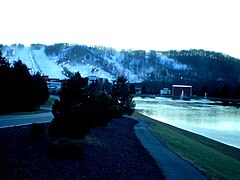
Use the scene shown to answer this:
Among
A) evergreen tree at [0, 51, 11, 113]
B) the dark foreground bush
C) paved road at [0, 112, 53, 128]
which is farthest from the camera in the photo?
evergreen tree at [0, 51, 11, 113]

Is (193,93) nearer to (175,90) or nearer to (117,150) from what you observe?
(175,90)

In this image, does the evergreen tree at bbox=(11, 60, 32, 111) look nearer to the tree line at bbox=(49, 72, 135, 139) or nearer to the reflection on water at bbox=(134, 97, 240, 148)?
the tree line at bbox=(49, 72, 135, 139)

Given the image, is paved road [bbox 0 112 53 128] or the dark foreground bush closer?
the dark foreground bush

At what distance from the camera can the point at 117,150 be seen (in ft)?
50.5

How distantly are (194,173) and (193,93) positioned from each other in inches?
6813

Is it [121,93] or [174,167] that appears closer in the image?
[174,167]

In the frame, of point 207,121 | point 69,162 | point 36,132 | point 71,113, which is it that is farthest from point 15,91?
point 207,121

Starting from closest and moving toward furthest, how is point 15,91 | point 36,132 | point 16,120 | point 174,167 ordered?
point 36,132
point 174,167
point 16,120
point 15,91

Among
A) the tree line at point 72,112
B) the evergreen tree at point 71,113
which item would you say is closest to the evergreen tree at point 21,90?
the tree line at point 72,112

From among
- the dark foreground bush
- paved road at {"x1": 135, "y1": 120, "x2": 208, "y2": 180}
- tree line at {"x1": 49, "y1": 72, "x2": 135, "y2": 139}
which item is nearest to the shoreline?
the dark foreground bush

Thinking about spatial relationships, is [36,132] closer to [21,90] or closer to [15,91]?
[15,91]

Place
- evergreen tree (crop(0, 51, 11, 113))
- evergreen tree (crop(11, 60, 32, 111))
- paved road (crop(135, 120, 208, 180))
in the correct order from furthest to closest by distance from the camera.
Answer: evergreen tree (crop(11, 60, 32, 111)) < evergreen tree (crop(0, 51, 11, 113)) < paved road (crop(135, 120, 208, 180))

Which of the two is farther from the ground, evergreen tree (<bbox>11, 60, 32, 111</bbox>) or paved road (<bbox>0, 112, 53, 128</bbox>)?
evergreen tree (<bbox>11, 60, 32, 111</bbox>)

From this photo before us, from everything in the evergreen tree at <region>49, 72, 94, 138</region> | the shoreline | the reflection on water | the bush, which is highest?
the evergreen tree at <region>49, 72, 94, 138</region>
